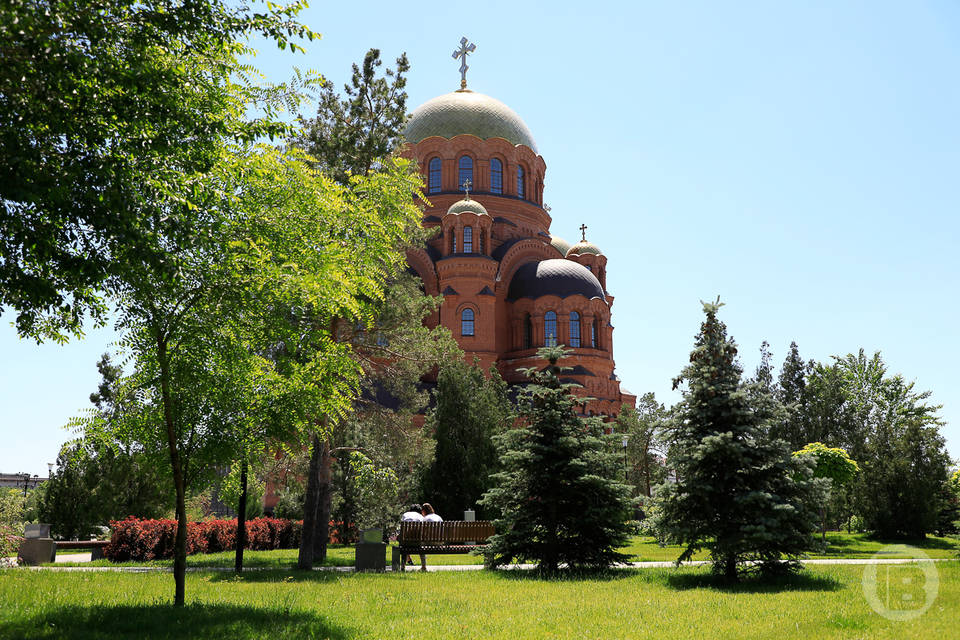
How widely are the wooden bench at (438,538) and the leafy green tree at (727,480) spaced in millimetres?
→ 4435

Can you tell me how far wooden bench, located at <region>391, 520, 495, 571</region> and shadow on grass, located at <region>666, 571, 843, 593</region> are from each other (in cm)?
425

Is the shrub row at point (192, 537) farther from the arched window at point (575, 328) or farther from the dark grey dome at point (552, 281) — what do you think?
the dark grey dome at point (552, 281)

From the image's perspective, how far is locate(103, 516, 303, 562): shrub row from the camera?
675 inches

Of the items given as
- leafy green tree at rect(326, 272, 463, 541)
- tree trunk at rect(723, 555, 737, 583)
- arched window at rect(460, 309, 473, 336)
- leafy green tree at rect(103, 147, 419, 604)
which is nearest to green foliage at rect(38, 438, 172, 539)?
leafy green tree at rect(326, 272, 463, 541)

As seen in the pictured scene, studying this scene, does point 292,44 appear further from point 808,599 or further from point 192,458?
point 808,599

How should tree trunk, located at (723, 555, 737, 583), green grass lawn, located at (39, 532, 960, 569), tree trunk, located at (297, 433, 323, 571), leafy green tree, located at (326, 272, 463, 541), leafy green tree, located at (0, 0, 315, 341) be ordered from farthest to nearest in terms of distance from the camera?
leafy green tree, located at (326, 272, 463, 541) → green grass lawn, located at (39, 532, 960, 569) → tree trunk, located at (297, 433, 323, 571) → tree trunk, located at (723, 555, 737, 583) → leafy green tree, located at (0, 0, 315, 341)

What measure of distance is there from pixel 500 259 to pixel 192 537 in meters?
23.2

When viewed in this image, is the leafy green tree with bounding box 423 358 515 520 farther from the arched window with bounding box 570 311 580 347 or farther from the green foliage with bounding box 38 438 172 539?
the arched window with bounding box 570 311 580 347

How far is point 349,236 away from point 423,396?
1365 cm

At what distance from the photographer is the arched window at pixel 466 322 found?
35844 millimetres

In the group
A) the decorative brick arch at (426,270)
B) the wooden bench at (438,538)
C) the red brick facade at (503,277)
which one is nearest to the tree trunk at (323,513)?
the wooden bench at (438,538)

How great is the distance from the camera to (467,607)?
8.94 metres

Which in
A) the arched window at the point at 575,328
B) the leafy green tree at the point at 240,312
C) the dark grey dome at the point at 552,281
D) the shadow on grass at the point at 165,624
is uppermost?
the dark grey dome at the point at 552,281

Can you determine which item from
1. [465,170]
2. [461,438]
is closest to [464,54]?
[465,170]
